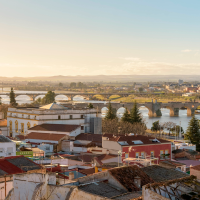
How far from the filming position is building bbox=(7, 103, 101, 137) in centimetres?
2463

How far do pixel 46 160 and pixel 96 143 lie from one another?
5936 millimetres

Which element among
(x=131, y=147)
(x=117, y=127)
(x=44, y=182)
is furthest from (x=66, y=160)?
(x=117, y=127)

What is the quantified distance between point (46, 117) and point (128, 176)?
1857 centimetres

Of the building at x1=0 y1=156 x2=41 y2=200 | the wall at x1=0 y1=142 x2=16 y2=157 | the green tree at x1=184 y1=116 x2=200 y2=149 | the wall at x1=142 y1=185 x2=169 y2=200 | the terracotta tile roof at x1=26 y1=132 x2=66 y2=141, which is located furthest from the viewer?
the green tree at x1=184 y1=116 x2=200 y2=149

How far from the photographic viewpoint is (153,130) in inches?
1507

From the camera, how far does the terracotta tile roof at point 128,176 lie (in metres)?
6.25

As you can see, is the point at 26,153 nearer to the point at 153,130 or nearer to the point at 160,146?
the point at 160,146

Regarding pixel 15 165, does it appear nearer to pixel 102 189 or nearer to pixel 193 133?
pixel 102 189

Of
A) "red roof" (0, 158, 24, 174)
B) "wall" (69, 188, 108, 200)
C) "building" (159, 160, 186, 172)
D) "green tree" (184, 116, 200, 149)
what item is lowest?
"green tree" (184, 116, 200, 149)

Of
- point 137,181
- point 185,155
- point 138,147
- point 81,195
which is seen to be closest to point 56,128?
point 138,147

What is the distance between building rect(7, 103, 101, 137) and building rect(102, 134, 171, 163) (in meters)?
7.81

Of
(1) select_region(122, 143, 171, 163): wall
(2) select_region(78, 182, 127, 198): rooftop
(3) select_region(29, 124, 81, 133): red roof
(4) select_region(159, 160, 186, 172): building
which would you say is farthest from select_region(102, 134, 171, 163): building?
(2) select_region(78, 182, 127, 198): rooftop

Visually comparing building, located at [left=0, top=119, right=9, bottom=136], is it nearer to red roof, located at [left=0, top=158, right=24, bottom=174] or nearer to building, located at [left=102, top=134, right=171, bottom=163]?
building, located at [left=102, top=134, right=171, bottom=163]

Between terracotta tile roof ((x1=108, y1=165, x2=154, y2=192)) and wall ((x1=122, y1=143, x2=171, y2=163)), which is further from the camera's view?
wall ((x1=122, y1=143, x2=171, y2=163))
